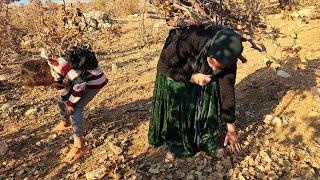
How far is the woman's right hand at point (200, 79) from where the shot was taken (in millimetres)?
3115

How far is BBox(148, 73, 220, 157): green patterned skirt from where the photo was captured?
10.7 feet

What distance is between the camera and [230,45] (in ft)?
9.17

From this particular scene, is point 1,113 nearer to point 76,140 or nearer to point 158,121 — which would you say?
point 76,140

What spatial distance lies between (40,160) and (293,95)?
249 cm

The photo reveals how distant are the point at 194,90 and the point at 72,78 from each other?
1.00 metres

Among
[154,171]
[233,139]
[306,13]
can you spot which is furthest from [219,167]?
[306,13]

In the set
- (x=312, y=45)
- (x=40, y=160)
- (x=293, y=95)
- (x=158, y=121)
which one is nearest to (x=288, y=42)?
(x=312, y=45)

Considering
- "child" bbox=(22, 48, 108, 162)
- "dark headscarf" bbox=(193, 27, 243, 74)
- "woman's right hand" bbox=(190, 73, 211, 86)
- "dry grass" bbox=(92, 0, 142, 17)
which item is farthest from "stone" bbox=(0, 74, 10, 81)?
"dry grass" bbox=(92, 0, 142, 17)

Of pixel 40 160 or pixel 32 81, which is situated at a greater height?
pixel 32 81

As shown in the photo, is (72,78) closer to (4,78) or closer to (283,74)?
(283,74)

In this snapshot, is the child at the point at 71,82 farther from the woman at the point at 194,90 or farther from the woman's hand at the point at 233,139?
the woman's hand at the point at 233,139

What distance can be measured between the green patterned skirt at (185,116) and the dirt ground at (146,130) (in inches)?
4.8

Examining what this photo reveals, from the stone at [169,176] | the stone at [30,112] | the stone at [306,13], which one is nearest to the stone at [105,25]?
the stone at [306,13]

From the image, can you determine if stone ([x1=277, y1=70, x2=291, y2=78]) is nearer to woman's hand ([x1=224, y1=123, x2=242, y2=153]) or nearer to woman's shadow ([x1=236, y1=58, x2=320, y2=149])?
woman's shadow ([x1=236, y1=58, x2=320, y2=149])
